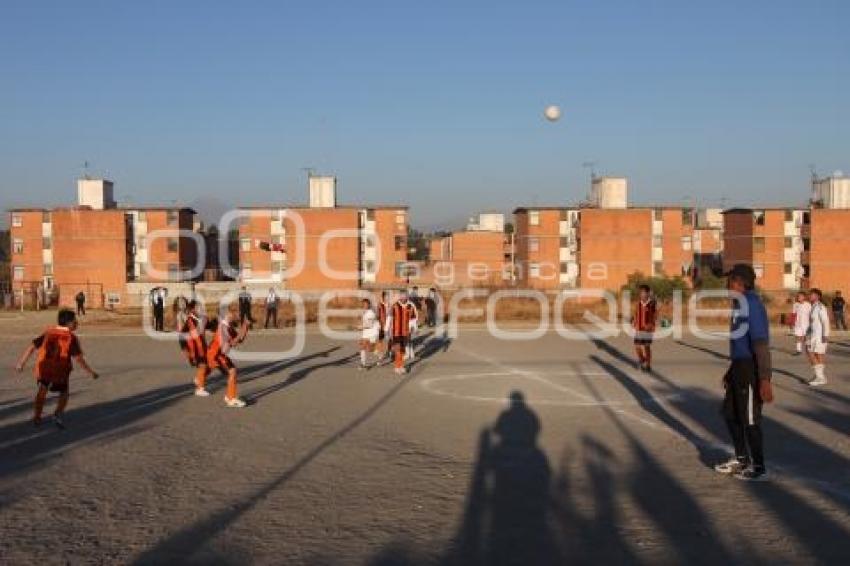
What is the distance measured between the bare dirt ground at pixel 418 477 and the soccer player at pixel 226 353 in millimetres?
419

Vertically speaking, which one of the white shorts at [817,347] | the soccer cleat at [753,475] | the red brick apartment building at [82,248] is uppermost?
the red brick apartment building at [82,248]

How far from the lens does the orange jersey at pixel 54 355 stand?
1177cm

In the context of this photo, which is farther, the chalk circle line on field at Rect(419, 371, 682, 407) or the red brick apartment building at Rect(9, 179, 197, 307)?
the red brick apartment building at Rect(9, 179, 197, 307)

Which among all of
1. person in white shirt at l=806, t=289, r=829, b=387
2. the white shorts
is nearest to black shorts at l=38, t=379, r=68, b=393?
person in white shirt at l=806, t=289, r=829, b=387

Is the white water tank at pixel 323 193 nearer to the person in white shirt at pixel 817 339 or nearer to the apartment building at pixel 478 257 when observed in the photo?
the apartment building at pixel 478 257

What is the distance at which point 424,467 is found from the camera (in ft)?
30.5

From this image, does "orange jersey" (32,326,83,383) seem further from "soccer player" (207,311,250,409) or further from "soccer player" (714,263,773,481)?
"soccer player" (714,263,773,481)

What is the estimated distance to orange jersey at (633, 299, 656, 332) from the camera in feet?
61.7

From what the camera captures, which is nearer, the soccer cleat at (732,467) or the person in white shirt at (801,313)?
the soccer cleat at (732,467)

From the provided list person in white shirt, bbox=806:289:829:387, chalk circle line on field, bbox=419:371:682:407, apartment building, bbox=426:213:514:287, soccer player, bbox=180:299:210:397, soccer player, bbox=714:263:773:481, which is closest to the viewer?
soccer player, bbox=714:263:773:481

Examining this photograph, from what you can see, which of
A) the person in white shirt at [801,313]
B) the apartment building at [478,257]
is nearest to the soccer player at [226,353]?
the person in white shirt at [801,313]

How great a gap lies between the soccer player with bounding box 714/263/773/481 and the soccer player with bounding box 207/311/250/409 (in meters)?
7.87

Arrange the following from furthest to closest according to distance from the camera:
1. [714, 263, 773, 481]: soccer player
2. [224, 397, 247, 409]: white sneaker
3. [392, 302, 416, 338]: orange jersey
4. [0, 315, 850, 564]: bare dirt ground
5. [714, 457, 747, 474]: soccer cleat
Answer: [392, 302, 416, 338]: orange jersey → [224, 397, 247, 409]: white sneaker → [714, 457, 747, 474]: soccer cleat → [714, 263, 773, 481]: soccer player → [0, 315, 850, 564]: bare dirt ground

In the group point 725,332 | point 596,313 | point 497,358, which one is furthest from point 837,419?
point 596,313
